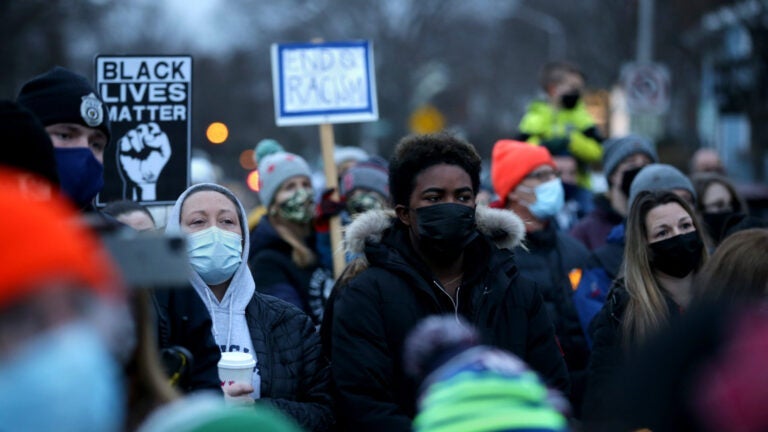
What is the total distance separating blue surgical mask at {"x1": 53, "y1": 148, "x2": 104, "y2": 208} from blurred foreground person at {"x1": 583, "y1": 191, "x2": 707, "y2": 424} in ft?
7.35

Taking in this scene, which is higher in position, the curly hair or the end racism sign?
the end racism sign

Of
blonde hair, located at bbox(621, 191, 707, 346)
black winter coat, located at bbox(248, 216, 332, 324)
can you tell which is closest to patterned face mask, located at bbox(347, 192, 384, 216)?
black winter coat, located at bbox(248, 216, 332, 324)

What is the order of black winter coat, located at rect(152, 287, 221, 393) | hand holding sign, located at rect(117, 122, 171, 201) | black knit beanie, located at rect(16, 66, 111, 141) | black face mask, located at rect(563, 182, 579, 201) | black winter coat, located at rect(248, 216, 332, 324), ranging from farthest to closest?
black face mask, located at rect(563, 182, 579, 201) < black winter coat, located at rect(248, 216, 332, 324) < hand holding sign, located at rect(117, 122, 171, 201) < black knit beanie, located at rect(16, 66, 111, 141) < black winter coat, located at rect(152, 287, 221, 393)

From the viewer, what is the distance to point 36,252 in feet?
5.29

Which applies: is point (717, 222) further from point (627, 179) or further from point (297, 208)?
point (297, 208)

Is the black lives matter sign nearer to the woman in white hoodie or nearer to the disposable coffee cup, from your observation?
the woman in white hoodie

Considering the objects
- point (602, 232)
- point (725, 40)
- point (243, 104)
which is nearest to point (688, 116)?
point (725, 40)

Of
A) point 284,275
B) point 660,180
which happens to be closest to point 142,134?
point 284,275

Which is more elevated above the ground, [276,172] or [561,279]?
[276,172]

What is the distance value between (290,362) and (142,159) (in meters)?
2.22

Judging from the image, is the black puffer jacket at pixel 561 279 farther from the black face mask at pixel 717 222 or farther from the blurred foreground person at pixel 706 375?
the blurred foreground person at pixel 706 375

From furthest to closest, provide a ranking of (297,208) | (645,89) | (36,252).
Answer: (645,89) → (297,208) → (36,252)

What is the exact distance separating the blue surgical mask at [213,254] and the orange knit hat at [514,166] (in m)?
2.90

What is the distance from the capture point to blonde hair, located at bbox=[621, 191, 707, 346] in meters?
4.87
